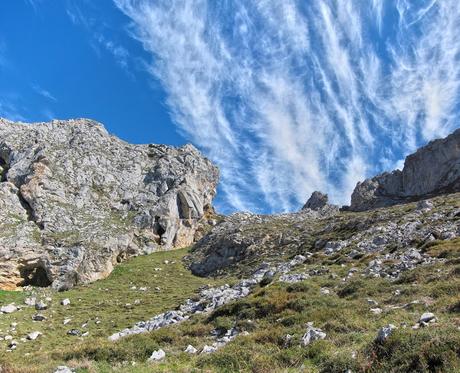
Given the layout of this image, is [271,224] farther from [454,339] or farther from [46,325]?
[454,339]

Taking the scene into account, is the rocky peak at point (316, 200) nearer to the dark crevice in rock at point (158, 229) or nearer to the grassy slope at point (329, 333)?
the dark crevice in rock at point (158, 229)

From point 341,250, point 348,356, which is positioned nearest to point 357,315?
point 348,356

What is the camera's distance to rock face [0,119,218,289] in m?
52.0

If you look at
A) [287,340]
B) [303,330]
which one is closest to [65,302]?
[303,330]

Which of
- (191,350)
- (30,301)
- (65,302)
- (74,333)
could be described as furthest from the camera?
(65,302)

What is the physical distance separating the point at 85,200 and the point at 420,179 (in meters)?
81.0

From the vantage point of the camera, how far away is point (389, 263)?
2661 centimetres

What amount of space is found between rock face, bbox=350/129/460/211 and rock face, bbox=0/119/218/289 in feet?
141

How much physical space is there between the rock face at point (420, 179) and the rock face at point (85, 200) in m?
42.9

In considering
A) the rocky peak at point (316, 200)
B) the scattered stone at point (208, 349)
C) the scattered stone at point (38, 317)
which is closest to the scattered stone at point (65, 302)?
the scattered stone at point (38, 317)

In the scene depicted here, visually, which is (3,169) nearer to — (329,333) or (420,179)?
(329,333)

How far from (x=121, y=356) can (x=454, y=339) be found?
11.7 metres

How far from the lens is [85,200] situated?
237ft

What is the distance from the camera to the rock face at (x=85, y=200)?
2047 inches
